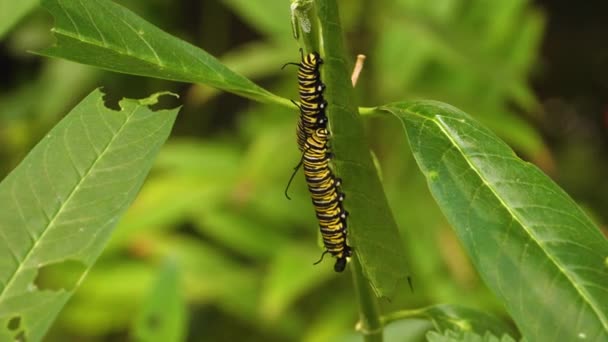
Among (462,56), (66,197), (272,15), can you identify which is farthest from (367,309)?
(272,15)

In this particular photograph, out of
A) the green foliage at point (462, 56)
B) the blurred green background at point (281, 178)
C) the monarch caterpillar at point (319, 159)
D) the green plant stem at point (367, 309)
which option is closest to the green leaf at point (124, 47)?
the monarch caterpillar at point (319, 159)

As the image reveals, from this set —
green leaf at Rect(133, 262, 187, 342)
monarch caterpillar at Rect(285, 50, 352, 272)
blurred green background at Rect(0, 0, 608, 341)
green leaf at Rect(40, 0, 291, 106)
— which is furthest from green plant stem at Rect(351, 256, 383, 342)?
blurred green background at Rect(0, 0, 608, 341)

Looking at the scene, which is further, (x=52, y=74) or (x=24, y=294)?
(x=52, y=74)

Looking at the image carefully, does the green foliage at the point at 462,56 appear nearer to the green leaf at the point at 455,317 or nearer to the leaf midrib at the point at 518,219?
the green leaf at the point at 455,317

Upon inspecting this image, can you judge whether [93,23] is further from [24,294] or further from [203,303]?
[203,303]

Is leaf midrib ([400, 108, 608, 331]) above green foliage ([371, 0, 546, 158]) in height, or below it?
above

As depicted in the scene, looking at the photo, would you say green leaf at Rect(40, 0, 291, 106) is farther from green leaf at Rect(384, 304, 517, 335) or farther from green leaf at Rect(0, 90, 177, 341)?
green leaf at Rect(384, 304, 517, 335)

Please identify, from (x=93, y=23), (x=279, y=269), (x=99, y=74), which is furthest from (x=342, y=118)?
(x=99, y=74)
